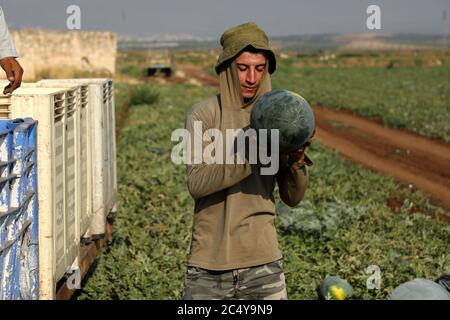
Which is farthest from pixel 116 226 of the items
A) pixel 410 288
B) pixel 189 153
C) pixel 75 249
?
pixel 189 153

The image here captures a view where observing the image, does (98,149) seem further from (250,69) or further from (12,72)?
(250,69)

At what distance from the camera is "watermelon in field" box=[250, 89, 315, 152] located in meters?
2.87

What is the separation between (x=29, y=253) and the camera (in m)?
3.70

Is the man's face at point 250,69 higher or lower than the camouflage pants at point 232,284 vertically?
higher

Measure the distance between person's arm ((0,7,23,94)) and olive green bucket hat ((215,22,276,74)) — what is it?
63.8 inches

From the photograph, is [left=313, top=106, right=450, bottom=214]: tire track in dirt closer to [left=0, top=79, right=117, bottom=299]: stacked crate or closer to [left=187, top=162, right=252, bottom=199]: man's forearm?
[left=0, top=79, right=117, bottom=299]: stacked crate

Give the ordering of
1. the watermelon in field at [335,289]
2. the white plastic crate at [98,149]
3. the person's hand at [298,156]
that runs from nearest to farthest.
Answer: the person's hand at [298,156], the watermelon in field at [335,289], the white plastic crate at [98,149]

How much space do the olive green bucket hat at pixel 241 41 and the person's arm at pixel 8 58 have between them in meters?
1.62

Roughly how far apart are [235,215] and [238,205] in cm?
5

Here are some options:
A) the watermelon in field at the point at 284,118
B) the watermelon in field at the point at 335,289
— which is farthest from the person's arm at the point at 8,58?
the watermelon in field at the point at 335,289

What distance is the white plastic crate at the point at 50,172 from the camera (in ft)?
13.0

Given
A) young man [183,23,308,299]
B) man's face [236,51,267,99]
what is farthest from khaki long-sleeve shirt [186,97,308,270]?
man's face [236,51,267,99]

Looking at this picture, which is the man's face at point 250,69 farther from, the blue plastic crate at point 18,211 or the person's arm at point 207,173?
the blue plastic crate at point 18,211
